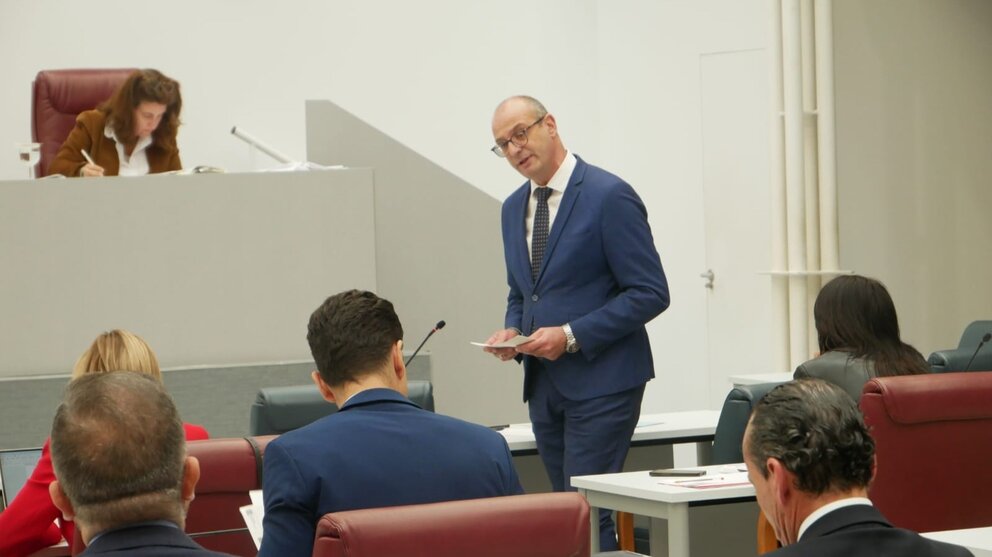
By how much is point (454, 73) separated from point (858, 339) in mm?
4887

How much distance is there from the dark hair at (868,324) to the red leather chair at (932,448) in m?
0.22

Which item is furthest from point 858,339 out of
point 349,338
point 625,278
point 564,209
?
point 349,338

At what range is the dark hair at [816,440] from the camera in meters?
1.64

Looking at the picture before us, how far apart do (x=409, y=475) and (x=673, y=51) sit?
5.92 meters

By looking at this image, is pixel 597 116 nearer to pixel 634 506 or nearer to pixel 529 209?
pixel 529 209

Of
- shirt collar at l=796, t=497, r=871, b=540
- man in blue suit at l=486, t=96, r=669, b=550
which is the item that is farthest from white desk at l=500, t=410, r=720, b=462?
shirt collar at l=796, t=497, r=871, b=540

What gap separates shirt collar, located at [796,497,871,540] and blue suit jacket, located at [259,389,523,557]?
574 mm

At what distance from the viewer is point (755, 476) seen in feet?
5.62

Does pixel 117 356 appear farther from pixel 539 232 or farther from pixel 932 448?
pixel 932 448

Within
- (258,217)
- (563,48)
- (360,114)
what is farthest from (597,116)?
(258,217)

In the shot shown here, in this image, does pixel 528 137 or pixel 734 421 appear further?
pixel 528 137

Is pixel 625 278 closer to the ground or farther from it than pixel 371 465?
farther from it

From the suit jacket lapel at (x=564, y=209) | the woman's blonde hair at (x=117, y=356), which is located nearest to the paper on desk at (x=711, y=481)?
the suit jacket lapel at (x=564, y=209)

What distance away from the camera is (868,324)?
3.34m
